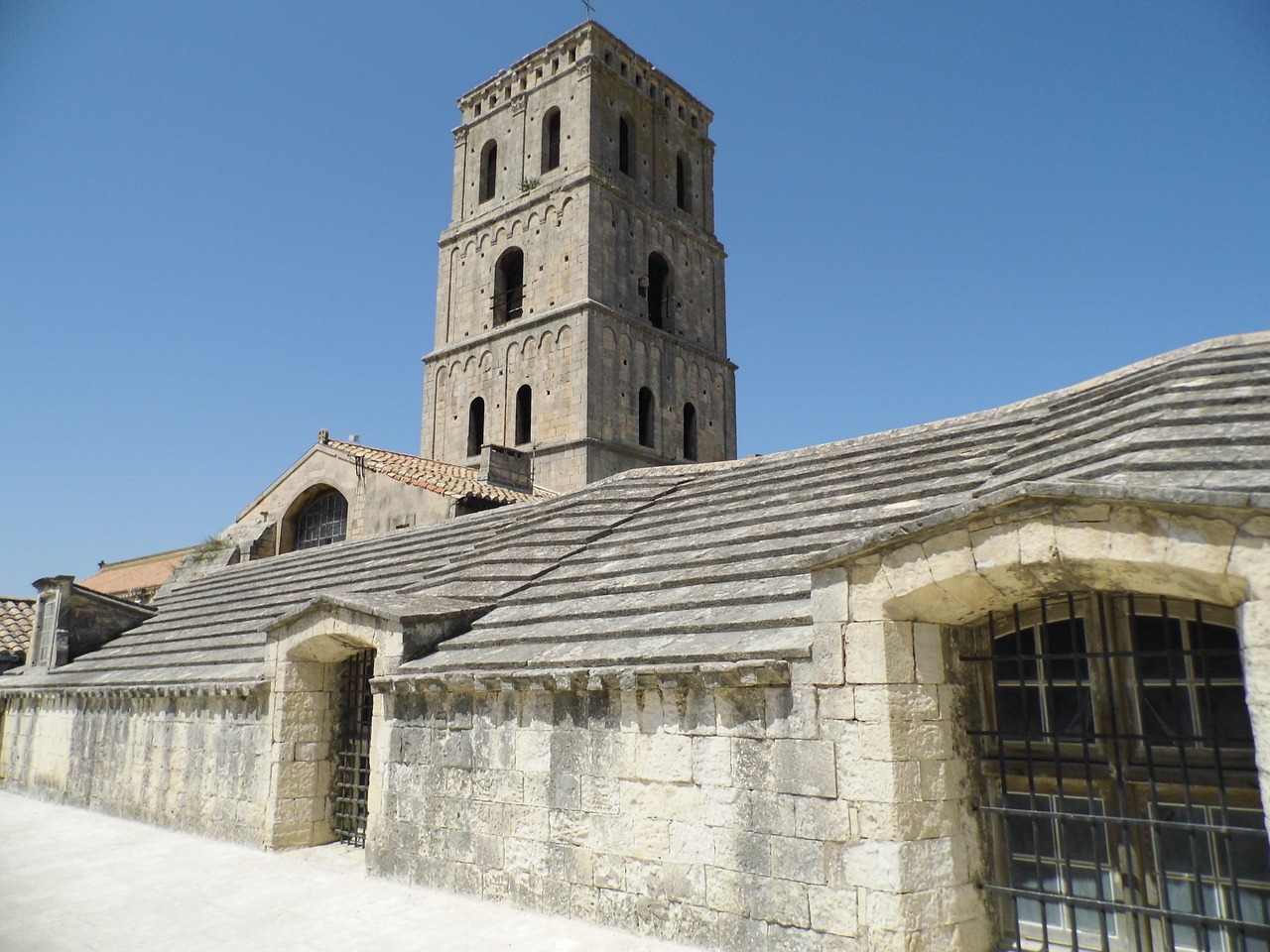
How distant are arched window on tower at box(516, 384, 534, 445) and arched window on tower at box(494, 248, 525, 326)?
285 cm

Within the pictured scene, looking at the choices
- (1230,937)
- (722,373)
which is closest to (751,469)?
(1230,937)

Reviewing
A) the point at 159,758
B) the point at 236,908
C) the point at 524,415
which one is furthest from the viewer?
the point at 524,415

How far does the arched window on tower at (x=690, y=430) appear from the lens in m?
31.1

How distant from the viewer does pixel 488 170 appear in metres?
33.3

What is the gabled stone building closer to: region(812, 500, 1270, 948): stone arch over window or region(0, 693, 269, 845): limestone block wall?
region(812, 500, 1270, 948): stone arch over window

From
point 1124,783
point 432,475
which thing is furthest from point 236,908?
point 432,475

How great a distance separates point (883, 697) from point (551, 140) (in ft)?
97.8

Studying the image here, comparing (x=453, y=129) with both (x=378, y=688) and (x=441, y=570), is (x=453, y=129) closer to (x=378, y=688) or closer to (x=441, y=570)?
(x=441, y=570)

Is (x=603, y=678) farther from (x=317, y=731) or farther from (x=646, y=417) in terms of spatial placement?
(x=646, y=417)

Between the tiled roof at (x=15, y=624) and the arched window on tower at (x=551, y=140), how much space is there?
1992cm

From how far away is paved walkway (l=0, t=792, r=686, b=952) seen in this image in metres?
6.14

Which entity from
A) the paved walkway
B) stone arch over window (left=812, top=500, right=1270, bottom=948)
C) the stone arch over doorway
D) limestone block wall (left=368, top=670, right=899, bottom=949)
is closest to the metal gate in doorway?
the stone arch over doorway

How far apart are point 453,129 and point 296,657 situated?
93.5 feet

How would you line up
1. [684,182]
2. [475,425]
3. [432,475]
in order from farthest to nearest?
1. [684,182]
2. [475,425]
3. [432,475]
